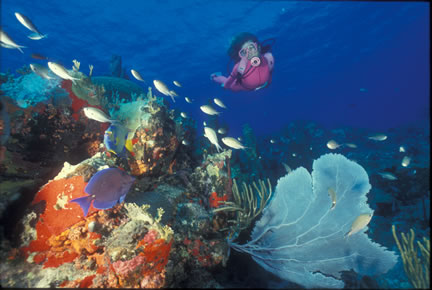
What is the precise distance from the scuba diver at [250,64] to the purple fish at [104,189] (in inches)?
146

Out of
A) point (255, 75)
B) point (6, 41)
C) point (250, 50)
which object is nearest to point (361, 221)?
point (255, 75)

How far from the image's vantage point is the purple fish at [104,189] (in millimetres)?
2348

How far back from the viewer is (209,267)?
305 cm

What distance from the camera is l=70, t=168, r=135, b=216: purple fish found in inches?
92.4

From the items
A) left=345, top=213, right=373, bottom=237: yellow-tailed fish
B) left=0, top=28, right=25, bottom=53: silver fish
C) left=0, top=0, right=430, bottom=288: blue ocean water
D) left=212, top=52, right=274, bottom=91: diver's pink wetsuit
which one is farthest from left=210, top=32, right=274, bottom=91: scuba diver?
left=0, top=0, right=430, bottom=288: blue ocean water

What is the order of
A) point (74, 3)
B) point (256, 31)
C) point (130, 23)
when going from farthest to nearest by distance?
point (256, 31) → point (130, 23) → point (74, 3)

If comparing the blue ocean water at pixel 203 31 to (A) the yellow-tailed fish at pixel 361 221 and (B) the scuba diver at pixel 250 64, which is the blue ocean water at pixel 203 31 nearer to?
(B) the scuba diver at pixel 250 64

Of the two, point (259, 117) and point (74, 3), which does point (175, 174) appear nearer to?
point (74, 3)

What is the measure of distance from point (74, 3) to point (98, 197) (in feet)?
83.3

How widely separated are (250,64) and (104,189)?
4110 millimetres

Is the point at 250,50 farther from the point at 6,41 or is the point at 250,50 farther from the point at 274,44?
the point at 274,44

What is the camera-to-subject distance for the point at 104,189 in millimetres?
2389

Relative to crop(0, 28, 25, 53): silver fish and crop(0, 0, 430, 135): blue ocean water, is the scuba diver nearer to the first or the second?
crop(0, 28, 25, 53): silver fish

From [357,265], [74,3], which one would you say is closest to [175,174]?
[357,265]
